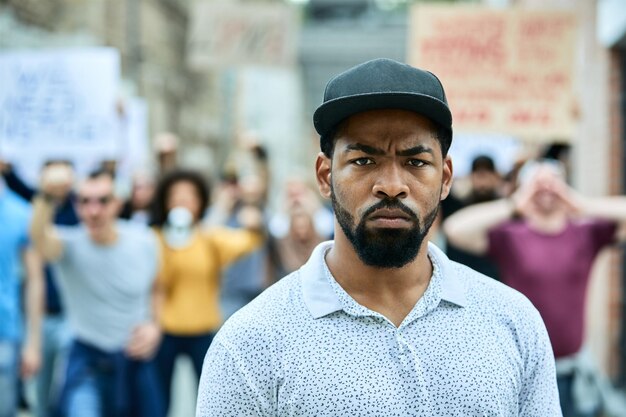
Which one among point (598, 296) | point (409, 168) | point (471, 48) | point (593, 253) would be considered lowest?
point (598, 296)

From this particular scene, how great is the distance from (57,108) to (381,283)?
6.02 metres

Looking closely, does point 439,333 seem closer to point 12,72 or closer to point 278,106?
point 12,72

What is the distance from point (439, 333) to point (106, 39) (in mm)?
13048

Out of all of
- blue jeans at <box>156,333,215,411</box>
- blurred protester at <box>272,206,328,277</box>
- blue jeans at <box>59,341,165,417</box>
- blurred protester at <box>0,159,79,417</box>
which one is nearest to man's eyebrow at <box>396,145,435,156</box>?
blue jeans at <box>59,341,165,417</box>

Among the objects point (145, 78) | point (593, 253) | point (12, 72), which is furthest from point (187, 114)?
point (593, 253)

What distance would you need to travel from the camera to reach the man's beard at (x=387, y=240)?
2.02 m

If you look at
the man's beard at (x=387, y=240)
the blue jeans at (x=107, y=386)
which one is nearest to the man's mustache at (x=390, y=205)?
the man's beard at (x=387, y=240)

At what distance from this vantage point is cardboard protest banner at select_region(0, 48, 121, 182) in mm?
7434

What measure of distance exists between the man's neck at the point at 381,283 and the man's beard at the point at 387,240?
39 millimetres

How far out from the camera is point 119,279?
5.63 m

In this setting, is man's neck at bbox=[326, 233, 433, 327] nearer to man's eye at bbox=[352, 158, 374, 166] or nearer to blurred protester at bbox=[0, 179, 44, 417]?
man's eye at bbox=[352, 158, 374, 166]

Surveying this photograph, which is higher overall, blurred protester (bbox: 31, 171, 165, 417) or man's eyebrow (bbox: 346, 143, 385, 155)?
man's eyebrow (bbox: 346, 143, 385, 155)

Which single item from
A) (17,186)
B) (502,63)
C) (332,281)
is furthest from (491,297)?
(502,63)

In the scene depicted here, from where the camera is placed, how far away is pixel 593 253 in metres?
4.88
